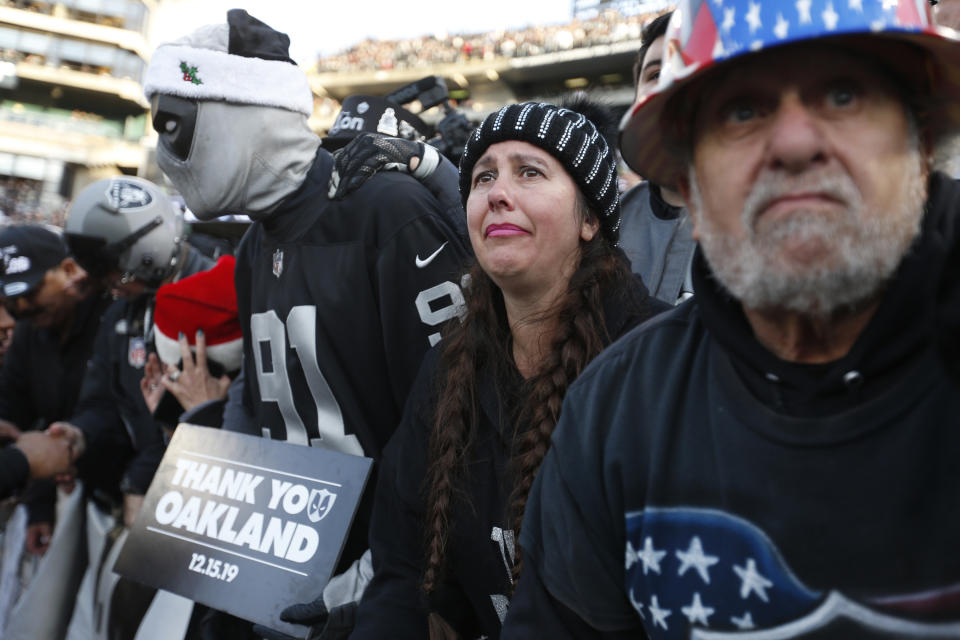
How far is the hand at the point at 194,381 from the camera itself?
3096mm

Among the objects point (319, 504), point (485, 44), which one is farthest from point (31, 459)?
point (485, 44)

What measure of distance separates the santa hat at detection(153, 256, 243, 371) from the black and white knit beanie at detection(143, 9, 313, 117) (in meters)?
0.80

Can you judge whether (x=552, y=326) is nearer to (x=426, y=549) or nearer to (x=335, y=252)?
(x=426, y=549)

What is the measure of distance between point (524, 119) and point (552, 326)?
603 mm

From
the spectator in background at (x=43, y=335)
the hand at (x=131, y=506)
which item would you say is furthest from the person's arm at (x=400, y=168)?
the spectator in background at (x=43, y=335)

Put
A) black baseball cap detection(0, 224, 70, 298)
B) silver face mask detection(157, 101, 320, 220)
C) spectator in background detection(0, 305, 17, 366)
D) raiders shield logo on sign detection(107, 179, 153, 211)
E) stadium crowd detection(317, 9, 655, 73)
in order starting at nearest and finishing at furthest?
silver face mask detection(157, 101, 320, 220) < raiders shield logo on sign detection(107, 179, 153, 211) < black baseball cap detection(0, 224, 70, 298) < spectator in background detection(0, 305, 17, 366) < stadium crowd detection(317, 9, 655, 73)

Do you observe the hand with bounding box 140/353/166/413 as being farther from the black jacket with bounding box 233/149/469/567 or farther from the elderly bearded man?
the elderly bearded man

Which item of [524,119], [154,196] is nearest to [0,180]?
[154,196]

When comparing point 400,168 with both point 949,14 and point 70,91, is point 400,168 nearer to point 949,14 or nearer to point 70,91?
point 949,14

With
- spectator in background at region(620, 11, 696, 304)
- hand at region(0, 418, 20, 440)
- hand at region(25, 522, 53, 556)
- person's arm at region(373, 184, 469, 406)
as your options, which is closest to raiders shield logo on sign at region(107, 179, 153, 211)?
hand at region(0, 418, 20, 440)

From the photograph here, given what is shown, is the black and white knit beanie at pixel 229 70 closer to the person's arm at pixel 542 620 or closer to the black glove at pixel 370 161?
the black glove at pixel 370 161

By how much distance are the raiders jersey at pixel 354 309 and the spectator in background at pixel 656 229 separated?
0.69 m

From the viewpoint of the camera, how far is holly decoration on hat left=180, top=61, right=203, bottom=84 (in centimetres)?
266

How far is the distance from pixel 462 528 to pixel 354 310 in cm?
95
